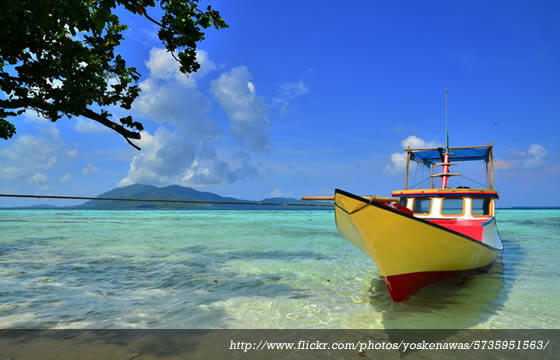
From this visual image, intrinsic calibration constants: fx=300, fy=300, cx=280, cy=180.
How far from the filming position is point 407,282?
574cm

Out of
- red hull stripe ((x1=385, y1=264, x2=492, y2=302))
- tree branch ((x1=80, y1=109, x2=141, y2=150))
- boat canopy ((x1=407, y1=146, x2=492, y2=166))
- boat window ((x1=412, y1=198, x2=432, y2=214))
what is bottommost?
red hull stripe ((x1=385, y1=264, x2=492, y2=302))

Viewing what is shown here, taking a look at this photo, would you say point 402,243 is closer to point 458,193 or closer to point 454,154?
point 458,193

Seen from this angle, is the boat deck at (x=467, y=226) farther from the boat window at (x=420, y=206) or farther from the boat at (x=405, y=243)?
the boat window at (x=420, y=206)

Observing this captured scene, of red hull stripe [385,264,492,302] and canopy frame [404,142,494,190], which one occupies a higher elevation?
canopy frame [404,142,494,190]

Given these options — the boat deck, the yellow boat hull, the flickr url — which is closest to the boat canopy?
the boat deck

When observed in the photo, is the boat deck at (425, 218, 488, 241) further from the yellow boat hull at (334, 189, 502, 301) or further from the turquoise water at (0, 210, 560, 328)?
the yellow boat hull at (334, 189, 502, 301)

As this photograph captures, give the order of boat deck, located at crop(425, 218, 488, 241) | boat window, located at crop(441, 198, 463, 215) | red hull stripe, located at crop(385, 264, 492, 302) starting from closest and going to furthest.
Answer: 1. red hull stripe, located at crop(385, 264, 492, 302)
2. boat deck, located at crop(425, 218, 488, 241)
3. boat window, located at crop(441, 198, 463, 215)

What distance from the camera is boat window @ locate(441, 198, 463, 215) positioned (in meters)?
9.61

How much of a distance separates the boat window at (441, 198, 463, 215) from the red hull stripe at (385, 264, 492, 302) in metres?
3.96

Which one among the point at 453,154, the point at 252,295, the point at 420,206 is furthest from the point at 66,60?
the point at 453,154

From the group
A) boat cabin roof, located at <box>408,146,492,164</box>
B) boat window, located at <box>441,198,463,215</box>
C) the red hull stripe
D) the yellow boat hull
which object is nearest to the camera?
the yellow boat hull

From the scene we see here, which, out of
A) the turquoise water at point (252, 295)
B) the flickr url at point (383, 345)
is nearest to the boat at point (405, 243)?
the turquoise water at point (252, 295)

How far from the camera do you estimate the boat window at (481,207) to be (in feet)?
31.5

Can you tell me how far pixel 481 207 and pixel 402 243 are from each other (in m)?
6.29
